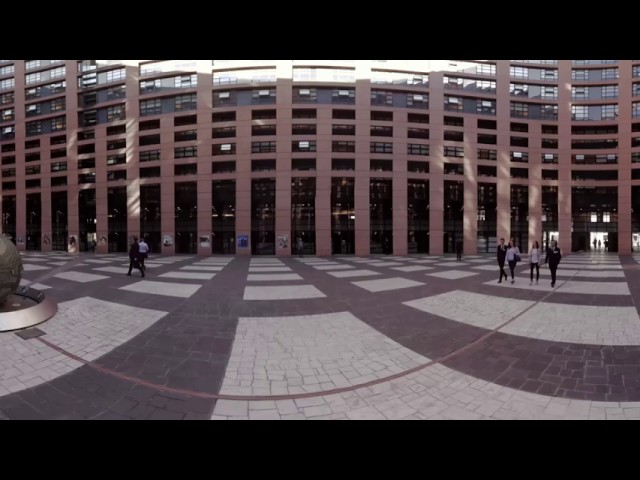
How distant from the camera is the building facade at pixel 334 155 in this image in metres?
32.2

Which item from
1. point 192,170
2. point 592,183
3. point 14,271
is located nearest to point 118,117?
point 192,170

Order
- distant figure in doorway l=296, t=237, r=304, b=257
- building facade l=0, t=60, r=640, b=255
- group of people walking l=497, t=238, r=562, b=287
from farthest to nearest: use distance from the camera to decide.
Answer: building facade l=0, t=60, r=640, b=255 → distant figure in doorway l=296, t=237, r=304, b=257 → group of people walking l=497, t=238, r=562, b=287

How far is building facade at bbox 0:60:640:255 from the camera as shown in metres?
32.2

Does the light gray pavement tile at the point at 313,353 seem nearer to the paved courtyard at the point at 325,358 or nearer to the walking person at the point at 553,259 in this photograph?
the paved courtyard at the point at 325,358

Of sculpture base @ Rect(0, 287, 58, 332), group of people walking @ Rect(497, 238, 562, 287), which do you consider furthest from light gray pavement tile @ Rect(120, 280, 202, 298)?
group of people walking @ Rect(497, 238, 562, 287)

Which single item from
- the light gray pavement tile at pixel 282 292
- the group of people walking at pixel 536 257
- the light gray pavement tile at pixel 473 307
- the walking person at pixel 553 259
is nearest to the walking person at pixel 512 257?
the group of people walking at pixel 536 257

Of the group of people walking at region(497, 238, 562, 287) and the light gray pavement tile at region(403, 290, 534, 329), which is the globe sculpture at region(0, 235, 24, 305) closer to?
the light gray pavement tile at region(403, 290, 534, 329)

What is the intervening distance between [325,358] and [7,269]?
26.1 ft

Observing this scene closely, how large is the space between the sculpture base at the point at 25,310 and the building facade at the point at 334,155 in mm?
23913

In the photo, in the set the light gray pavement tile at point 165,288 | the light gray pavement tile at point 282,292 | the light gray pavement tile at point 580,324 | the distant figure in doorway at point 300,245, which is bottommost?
the light gray pavement tile at point 580,324

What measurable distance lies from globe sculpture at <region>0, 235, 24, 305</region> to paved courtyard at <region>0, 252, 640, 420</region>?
120 centimetres

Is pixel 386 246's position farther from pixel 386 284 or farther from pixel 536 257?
pixel 386 284

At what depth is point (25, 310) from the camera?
6.61m

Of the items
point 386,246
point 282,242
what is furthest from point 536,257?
point 282,242
